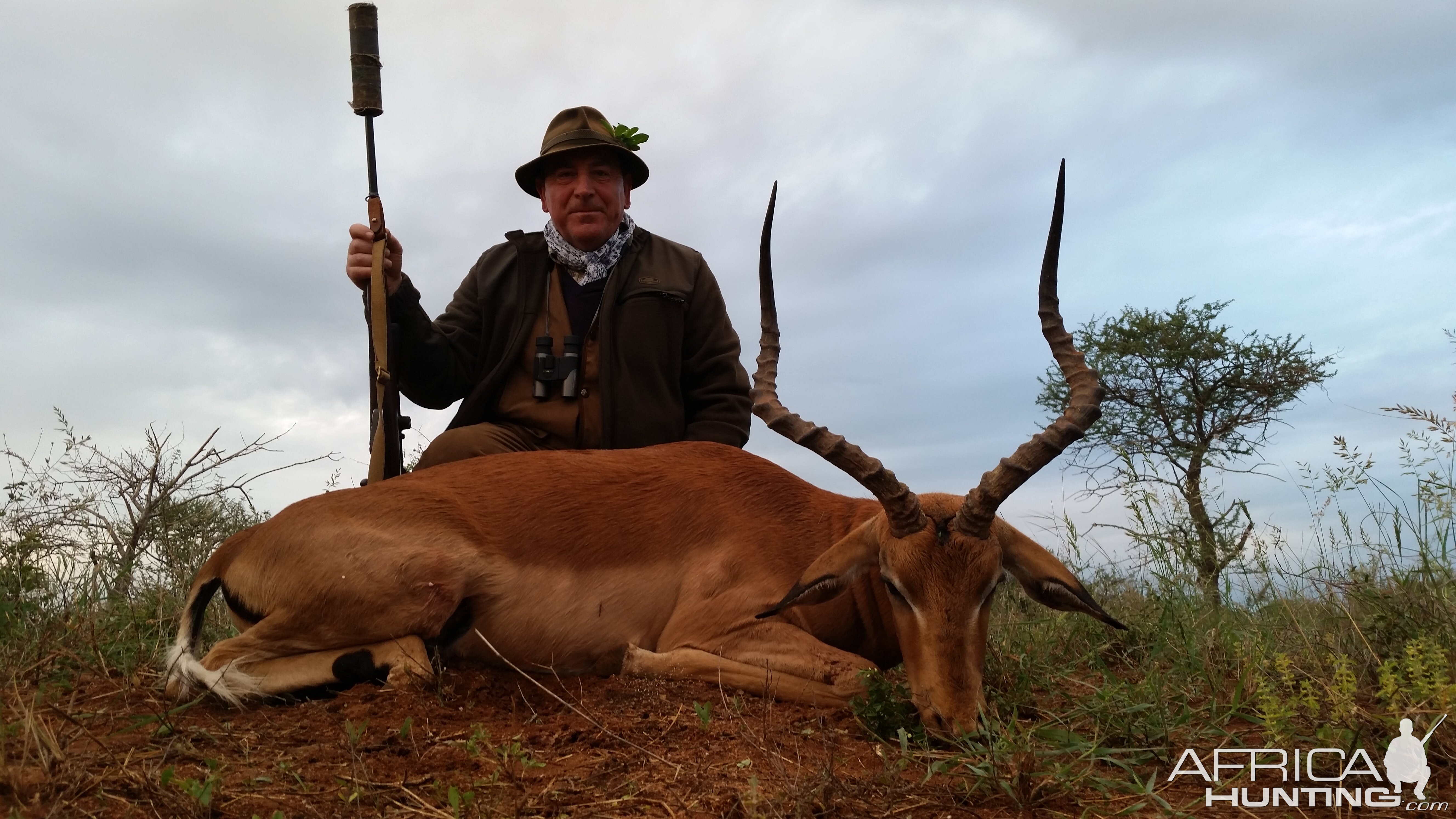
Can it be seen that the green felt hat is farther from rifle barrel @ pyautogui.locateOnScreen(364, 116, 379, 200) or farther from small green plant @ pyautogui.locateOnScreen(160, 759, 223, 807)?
small green plant @ pyautogui.locateOnScreen(160, 759, 223, 807)

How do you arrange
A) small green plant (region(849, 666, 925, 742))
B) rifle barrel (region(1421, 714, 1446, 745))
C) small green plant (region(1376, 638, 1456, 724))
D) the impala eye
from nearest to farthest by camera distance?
rifle barrel (region(1421, 714, 1446, 745))
small green plant (region(1376, 638, 1456, 724))
small green plant (region(849, 666, 925, 742))
the impala eye

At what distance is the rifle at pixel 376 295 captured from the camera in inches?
241

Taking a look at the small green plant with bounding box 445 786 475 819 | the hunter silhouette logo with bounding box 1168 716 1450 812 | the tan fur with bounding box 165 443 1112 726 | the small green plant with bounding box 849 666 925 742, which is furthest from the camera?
the tan fur with bounding box 165 443 1112 726

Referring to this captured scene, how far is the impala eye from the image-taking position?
417 cm

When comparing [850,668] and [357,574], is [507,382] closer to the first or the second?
[357,574]

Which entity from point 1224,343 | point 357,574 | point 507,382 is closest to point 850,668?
point 357,574

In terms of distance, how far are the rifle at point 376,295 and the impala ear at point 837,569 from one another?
9.09ft

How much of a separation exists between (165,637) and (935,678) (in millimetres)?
3820

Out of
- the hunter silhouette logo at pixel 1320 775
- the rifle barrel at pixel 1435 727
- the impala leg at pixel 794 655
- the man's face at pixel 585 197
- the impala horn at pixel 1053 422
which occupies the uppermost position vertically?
the man's face at pixel 585 197

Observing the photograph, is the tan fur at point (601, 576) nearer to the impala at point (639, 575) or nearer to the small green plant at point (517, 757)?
the impala at point (639, 575)

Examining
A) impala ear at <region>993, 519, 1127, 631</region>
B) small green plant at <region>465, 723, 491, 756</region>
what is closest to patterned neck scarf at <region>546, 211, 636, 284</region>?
impala ear at <region>993, 519, 1127, 631</region>

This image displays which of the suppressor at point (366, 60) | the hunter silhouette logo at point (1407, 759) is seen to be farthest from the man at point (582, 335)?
the hunter silhouette logo at point (1407, 759)

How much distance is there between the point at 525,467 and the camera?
5082 millimetres

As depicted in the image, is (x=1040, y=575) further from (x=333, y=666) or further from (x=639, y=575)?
(x=333, y=666)
